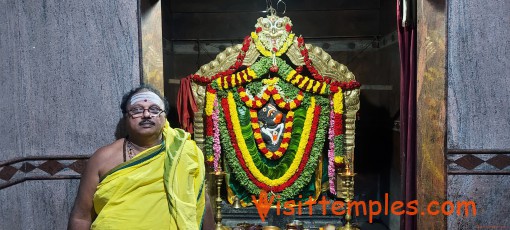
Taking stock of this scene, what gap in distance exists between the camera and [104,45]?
3.70 m

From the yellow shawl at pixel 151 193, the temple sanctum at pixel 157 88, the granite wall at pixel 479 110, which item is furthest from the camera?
the granite wall at pixel 479 110

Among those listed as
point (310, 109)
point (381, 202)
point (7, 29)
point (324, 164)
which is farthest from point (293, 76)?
point (7, 29)

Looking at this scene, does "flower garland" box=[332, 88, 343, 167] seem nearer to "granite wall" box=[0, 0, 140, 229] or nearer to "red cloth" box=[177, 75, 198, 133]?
"red cloth" box=[177, 75, 198, 133]

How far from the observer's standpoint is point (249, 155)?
16.5ft

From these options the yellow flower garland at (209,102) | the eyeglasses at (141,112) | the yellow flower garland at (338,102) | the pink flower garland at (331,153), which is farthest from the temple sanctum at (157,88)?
the pink flower garland at (331,153)

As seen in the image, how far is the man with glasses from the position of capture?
2.88 m

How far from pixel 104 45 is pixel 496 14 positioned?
2950 mm

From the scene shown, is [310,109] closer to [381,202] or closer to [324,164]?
[324,164]

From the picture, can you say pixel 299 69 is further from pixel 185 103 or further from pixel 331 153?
pixel 185 103

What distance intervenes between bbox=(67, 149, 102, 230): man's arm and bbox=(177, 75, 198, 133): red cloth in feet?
5.63

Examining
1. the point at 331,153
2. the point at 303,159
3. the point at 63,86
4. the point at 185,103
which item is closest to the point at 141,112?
the point at 63,86

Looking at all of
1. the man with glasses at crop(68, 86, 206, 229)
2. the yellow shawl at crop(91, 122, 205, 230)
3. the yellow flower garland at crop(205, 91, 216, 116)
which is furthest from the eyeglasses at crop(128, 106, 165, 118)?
the yellow flower garland at crop(205, 91, 216, 116)

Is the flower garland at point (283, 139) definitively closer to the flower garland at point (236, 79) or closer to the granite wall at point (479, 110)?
the flower garland at point (236, 79)

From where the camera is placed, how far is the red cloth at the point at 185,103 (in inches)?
184
